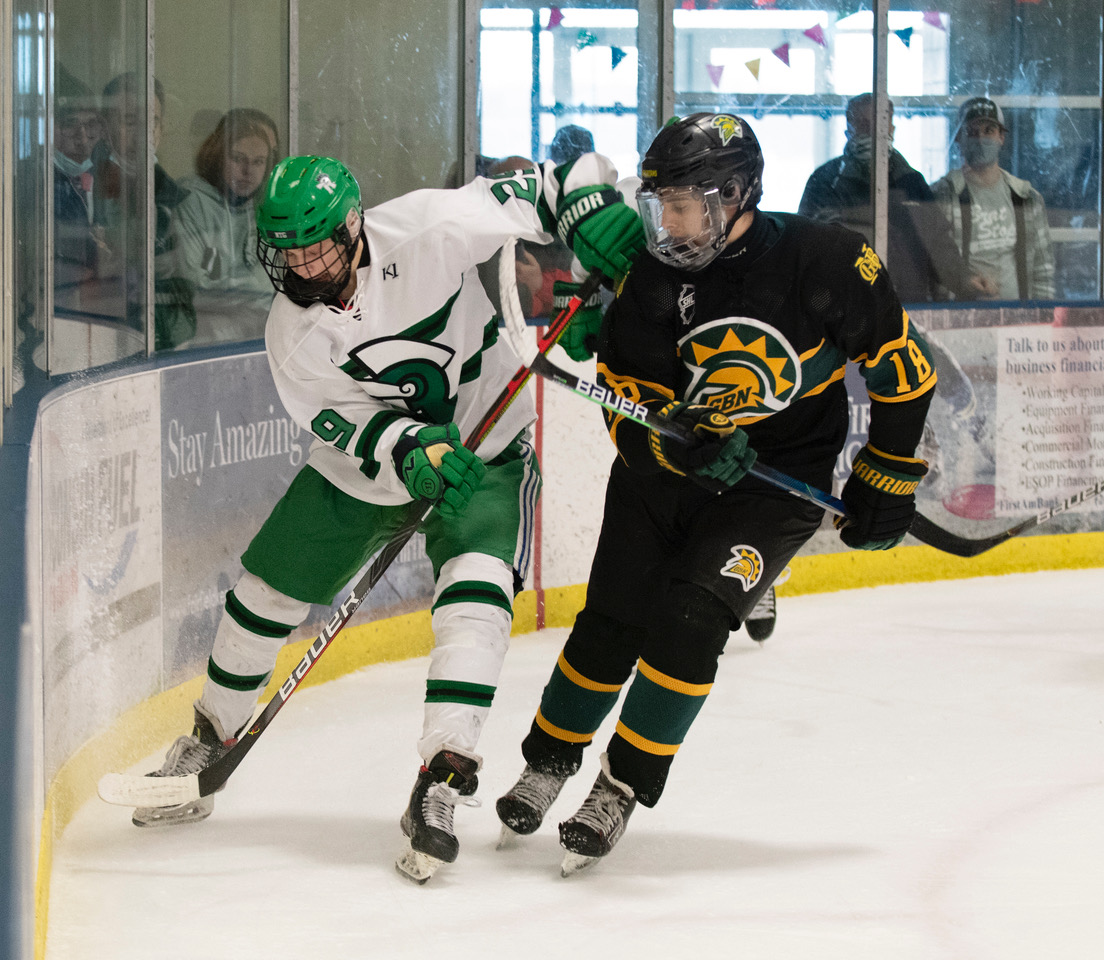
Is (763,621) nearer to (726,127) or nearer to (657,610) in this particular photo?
(657,610)

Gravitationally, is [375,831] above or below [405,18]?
below

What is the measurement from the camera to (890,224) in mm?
4672

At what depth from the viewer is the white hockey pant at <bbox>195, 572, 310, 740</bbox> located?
7.47ft

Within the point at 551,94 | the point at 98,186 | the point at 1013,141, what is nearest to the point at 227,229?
the point at 98,186

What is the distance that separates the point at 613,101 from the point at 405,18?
0.72m

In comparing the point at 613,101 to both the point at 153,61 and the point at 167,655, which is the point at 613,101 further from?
the point at 167,655

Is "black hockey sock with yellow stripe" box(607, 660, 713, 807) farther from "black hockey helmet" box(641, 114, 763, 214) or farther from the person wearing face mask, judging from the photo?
the person wearing face mask

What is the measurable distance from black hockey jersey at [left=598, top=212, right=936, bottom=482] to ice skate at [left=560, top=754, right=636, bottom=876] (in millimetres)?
481

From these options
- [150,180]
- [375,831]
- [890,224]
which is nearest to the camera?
[375,831]

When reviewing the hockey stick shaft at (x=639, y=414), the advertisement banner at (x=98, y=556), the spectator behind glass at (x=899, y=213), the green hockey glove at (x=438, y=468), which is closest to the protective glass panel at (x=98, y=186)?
the advertisement banner at (x=98, y=556)

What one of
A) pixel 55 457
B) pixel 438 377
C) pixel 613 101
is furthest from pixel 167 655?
pixel 613 101

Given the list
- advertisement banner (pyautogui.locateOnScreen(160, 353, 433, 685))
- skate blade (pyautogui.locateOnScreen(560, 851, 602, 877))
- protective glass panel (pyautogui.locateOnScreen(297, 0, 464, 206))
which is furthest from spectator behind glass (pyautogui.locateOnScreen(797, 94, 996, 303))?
skate blade (pyautogui.locateOnScreen(560, 851, 602, 877))

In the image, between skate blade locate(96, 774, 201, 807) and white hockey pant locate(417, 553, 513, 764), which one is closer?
white hockey pant locate(417, 553, 513, 764)

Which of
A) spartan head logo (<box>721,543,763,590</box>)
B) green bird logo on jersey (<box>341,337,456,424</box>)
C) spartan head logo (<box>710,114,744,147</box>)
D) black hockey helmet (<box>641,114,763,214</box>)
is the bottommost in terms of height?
spartan head logo (<box>721,543,763,590</box>)
